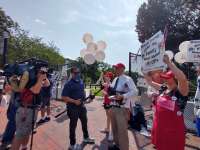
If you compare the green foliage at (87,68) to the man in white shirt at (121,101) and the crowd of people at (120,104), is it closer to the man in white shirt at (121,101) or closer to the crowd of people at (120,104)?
the crowd of people at (120,104)

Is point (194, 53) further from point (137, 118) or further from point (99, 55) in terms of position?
point (99, 55)

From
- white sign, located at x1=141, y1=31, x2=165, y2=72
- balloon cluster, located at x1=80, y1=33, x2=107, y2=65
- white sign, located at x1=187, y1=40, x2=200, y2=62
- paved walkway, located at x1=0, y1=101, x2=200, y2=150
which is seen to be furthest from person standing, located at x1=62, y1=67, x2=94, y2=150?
balloon cluster, located at x1=80, y1=33, x2=107, y2=65

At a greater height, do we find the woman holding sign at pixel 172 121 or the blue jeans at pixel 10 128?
the woman holding sign at pixel 172 121

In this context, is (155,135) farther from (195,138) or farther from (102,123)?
(102,123)

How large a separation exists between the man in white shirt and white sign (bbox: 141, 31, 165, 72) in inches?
49.3

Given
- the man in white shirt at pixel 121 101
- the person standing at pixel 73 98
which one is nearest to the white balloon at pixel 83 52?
the person standing at pixel 73 98

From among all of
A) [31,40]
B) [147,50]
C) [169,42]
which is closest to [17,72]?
[147,50]

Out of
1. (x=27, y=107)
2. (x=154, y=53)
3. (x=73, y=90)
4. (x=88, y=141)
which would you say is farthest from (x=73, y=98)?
(x=154, y=53)

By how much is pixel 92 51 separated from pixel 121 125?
4.74m

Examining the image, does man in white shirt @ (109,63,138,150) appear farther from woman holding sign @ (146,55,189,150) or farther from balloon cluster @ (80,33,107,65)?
balloon cluster @ (80,33,107,65)

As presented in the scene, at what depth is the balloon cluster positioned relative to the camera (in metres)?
10.9

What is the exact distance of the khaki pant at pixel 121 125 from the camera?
264 inches

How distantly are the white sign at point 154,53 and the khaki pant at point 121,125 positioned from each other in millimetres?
1648

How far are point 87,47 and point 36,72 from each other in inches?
222
